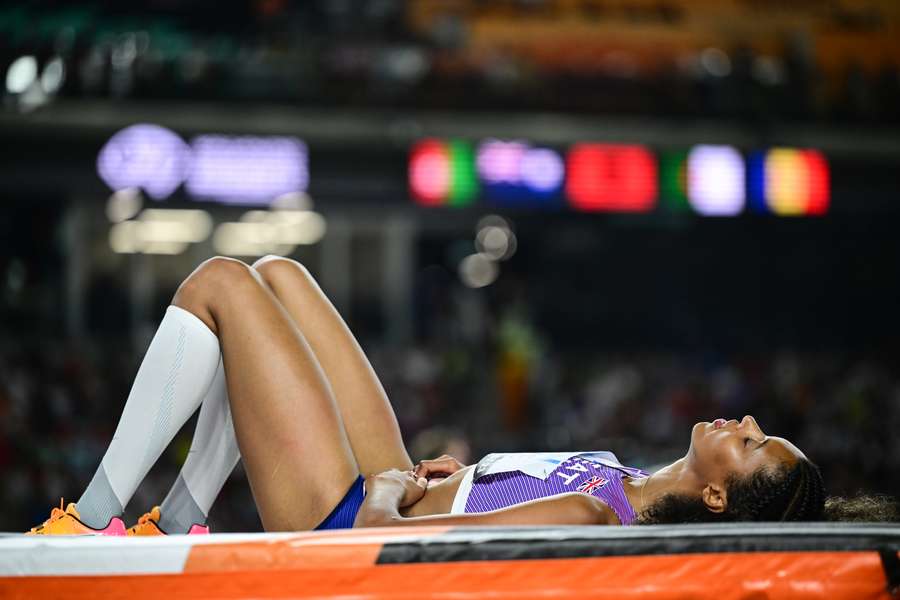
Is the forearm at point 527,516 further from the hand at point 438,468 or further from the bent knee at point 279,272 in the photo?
the bent knee at point 279,272

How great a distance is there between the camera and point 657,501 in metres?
1.65

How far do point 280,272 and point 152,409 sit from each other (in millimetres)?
379

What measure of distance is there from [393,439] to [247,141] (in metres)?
4.21

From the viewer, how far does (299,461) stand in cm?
160

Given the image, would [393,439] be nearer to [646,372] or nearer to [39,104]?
[39,104]

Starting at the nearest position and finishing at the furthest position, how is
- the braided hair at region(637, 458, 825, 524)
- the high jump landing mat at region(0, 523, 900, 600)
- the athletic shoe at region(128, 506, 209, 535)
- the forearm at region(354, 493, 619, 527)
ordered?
the high jump landing mat at region(0, 523, 900, 600)
the forearm at region(354, 493, 619, 527)
the braided hair at region(637, 458, 825, 524)
the athletic shoe at region(128, 506, 209, 535)

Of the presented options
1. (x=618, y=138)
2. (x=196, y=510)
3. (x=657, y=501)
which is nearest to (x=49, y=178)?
(x=618, y=138)

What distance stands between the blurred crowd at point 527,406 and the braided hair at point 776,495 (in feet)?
10.7

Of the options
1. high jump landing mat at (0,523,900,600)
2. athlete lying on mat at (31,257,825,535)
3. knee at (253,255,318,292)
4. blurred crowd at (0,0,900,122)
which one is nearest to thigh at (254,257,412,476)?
knee at (253,255,318,292)

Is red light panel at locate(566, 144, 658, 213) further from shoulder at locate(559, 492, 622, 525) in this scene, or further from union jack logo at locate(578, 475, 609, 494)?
shoulder at locate(559, 492, 622, 525)

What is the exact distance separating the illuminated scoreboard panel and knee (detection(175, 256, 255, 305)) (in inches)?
158

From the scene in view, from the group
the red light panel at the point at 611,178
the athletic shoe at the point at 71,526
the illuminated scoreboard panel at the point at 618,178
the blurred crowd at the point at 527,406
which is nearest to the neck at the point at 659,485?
the athletic shoe at the point at 71,526

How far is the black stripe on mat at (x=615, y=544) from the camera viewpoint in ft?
4.16

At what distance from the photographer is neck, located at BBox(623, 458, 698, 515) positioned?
5.37 ft
